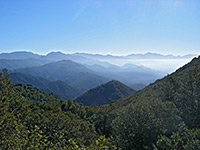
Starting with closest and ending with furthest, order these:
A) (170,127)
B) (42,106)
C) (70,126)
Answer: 1. (170,127)
2. (70,126)
3. (42,106)

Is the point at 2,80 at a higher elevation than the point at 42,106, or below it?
higher

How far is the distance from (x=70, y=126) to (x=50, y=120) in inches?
204

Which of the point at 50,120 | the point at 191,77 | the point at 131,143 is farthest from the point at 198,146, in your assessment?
the point at 50,120

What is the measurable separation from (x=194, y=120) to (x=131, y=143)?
1053 cm

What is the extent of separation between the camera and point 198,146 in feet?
44.6

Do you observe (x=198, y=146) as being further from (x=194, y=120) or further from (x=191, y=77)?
(x=191, y=77)

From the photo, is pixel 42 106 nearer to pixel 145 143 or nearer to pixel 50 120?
pixel 50 120

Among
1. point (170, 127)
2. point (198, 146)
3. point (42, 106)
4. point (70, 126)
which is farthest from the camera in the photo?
point (42, 106)

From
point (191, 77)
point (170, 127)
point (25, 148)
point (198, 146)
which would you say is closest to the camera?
point (25, 148)

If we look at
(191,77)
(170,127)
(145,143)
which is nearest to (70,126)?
(145,143)

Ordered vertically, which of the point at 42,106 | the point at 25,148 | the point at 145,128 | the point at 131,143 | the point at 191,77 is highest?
the point at 191,77

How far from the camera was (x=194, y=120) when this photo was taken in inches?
982

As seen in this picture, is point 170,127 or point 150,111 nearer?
point 170,127

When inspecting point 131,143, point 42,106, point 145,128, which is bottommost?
point 42,106
